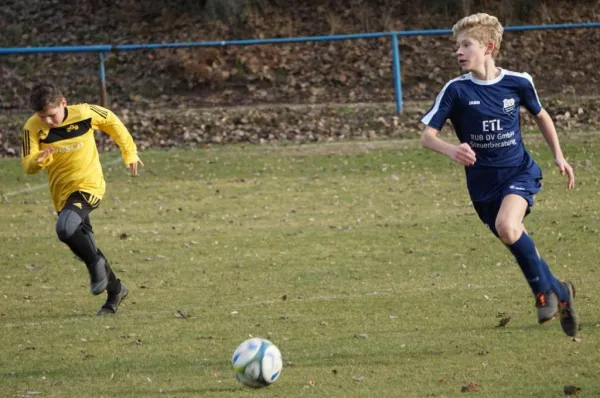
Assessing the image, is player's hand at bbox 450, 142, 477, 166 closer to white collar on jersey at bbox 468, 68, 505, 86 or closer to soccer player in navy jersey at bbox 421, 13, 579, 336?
soccer player in navy jersey at bbox 421, 13, 579, 336

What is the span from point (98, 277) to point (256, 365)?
2.75 m

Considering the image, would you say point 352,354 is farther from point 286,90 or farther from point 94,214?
point 286,90

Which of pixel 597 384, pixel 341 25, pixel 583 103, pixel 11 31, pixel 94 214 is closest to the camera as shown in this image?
pixel 597 384

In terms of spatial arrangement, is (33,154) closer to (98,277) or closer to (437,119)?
(98,277)

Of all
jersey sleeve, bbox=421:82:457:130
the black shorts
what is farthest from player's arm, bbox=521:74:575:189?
the black shorts

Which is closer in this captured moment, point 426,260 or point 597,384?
point 597,384

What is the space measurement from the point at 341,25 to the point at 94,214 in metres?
12.1

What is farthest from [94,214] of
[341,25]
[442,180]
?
[341,25]

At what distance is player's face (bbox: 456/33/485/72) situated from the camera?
24.0ft

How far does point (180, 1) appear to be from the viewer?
87.1 feet

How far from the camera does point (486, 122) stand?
23.8ft

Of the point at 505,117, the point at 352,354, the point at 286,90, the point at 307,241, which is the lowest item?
the point at 286,90

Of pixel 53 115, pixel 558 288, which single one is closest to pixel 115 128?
pixel 53 115

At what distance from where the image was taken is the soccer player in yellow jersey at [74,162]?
866cm
